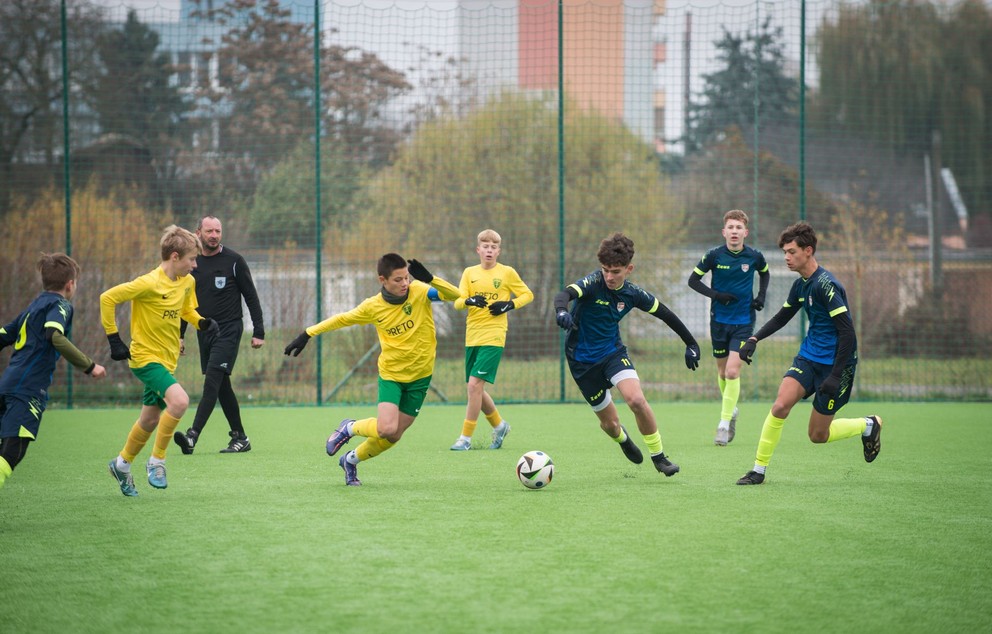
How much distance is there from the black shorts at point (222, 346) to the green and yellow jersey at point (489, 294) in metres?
2.12

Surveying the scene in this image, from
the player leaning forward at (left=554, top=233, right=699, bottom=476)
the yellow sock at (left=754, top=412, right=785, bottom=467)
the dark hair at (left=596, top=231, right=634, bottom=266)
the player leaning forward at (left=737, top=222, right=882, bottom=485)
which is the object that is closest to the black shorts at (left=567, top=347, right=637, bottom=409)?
the player leaning forward at (left=554, top=233, right=699, bottom=476)

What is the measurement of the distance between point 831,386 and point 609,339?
1.58 m

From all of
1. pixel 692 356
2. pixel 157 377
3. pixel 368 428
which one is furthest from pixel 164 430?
pixel 692 356

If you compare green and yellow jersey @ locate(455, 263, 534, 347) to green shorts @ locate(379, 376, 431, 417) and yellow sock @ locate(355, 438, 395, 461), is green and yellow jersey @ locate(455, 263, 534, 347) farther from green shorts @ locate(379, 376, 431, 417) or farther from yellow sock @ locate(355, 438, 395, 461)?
yellow sock @ locate(355, 438, 395, 461)

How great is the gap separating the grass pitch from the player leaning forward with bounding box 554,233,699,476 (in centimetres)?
38

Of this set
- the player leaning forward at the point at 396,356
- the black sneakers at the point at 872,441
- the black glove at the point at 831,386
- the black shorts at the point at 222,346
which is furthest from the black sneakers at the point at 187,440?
the black sneakers at the point at 872,441

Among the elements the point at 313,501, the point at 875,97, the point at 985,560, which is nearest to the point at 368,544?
the point at 313,501

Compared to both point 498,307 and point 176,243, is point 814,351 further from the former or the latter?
point 176,243

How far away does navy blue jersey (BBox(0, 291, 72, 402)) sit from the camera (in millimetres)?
6141

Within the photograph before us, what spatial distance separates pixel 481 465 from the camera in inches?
328

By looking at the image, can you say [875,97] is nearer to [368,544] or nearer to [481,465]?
[481,465]

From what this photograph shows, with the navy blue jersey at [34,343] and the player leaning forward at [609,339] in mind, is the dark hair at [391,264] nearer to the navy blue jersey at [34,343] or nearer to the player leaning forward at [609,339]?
the player leaning forward at [609,339]

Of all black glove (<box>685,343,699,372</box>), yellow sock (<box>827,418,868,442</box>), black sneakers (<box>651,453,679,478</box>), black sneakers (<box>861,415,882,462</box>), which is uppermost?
black glove (<box>685,343,699,372</box>)

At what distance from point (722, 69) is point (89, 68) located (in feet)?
30.5
